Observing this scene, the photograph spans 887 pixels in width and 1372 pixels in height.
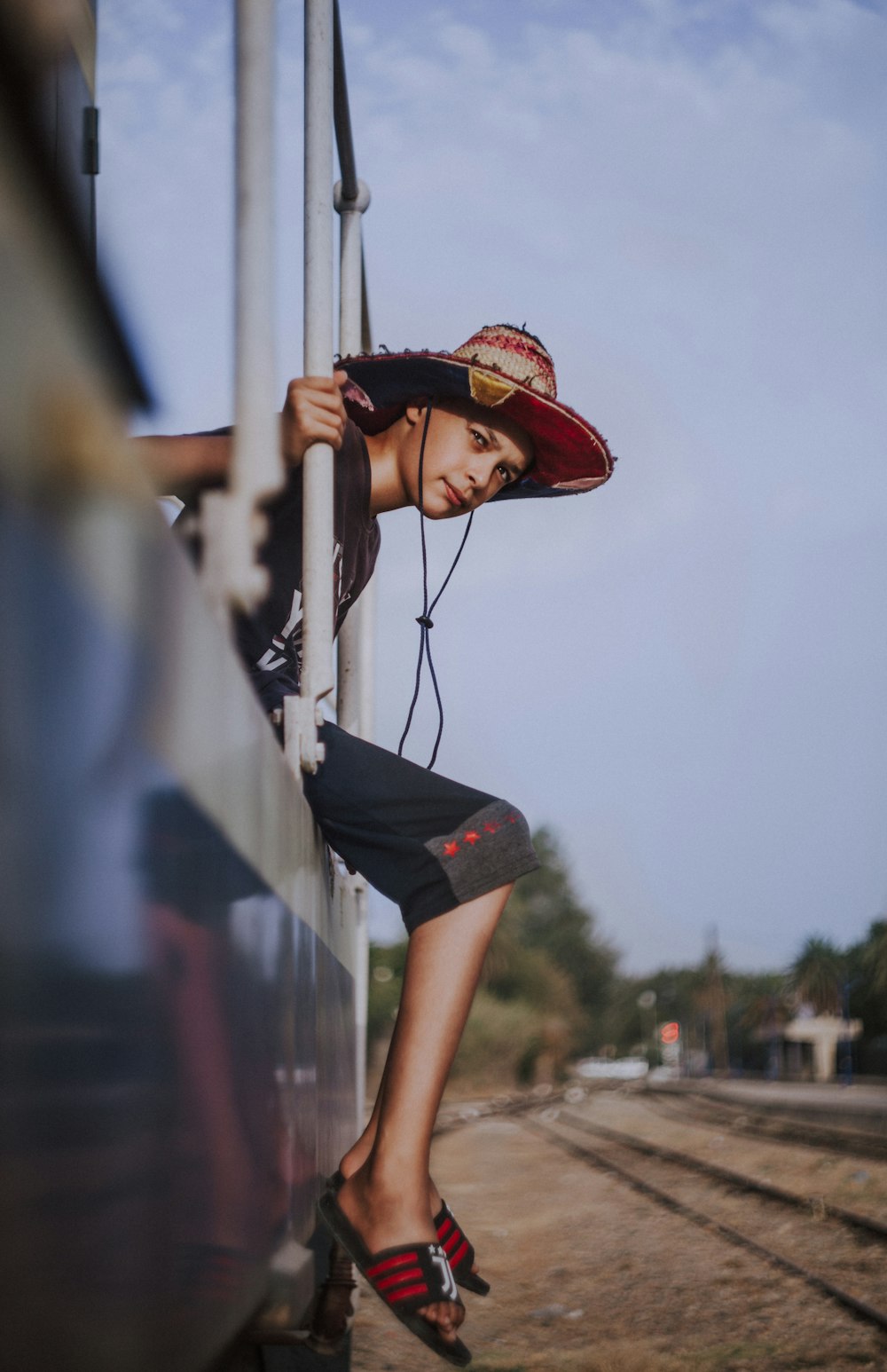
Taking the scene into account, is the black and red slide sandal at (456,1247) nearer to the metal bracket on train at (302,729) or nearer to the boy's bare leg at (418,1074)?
the boy's bare leg at (418,1074)

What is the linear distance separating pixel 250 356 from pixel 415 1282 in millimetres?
1214

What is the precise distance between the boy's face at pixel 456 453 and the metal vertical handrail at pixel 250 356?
1236 millimetres

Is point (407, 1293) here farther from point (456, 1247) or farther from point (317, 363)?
point (317, 363)

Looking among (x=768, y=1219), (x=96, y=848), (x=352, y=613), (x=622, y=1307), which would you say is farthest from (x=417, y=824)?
(x=768, y=1219)

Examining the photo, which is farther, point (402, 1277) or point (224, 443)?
point (402, 1277)

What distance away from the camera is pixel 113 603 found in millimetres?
713

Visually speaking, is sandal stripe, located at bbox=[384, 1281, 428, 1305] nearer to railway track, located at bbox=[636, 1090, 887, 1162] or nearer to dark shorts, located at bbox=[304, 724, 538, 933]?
dark shorts, located at bbox=[304, 724, 538, 933]

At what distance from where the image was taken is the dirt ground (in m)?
7.26

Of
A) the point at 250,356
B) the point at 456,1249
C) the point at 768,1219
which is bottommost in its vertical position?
the point at 768,1219

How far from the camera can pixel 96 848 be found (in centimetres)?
68

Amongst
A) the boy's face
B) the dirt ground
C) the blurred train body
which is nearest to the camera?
the blurred train body

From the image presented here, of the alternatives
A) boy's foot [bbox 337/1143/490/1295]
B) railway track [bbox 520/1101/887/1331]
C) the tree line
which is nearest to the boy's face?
boy's foot [bbox 337/1143/490/1295]

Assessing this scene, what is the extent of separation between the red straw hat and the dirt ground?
609 centimetres

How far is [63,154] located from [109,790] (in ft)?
1.02
